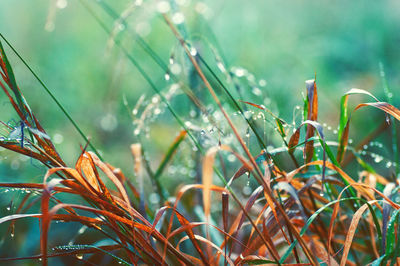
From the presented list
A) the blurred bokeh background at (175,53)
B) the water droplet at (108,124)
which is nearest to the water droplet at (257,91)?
the blurred bokeh background at (175,53)

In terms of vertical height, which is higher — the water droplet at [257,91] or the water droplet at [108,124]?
the water droplet at [108,124]

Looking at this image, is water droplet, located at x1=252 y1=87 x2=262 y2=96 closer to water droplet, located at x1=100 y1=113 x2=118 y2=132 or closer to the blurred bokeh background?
the blurred bokeh background

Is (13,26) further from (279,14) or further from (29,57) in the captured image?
(279,14)

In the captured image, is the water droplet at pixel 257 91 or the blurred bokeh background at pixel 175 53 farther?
the blurred bokeh background at pixel 175 53

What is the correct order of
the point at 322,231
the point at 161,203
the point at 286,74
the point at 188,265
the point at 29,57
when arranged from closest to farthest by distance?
1. the point at 188,265
2. the point at 322,231
3. the point at 161,203
4. the point at 286,74
5. the point at 29,57

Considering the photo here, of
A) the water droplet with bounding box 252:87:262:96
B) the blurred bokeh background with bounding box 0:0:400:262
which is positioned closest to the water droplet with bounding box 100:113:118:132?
the blurred bokeh background with bounding box 0:0:400:262

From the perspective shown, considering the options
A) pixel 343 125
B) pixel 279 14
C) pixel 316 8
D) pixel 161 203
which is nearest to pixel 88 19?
pixel 279 14

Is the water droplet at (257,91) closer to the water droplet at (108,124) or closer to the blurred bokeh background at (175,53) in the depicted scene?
the blurred bokeh background at (175,53)

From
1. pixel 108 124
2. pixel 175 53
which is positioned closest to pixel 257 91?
pixel 175 53
